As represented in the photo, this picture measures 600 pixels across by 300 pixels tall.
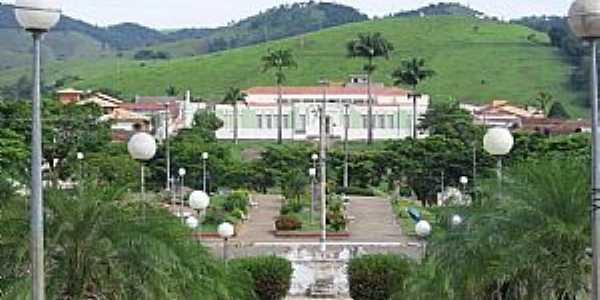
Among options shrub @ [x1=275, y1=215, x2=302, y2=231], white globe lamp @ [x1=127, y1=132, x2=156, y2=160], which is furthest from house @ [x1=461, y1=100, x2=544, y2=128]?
white globe lamp @ [x1=127, y1=132, x2=156, y2=160]

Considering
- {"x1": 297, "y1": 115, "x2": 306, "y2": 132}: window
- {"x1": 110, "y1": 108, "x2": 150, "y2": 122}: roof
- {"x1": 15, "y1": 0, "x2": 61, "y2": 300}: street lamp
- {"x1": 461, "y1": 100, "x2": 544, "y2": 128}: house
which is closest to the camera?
{"x1": 15, "y1": 0, "x2": 61, "y2": 300}: street lamp

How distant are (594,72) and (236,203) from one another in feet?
124

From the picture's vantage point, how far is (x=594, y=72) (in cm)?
667

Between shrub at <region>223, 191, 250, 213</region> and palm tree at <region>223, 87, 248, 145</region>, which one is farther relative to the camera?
palm tree at <region>223, 87, 248, 145</region>

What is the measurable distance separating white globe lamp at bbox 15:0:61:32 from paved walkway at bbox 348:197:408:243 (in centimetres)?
2896

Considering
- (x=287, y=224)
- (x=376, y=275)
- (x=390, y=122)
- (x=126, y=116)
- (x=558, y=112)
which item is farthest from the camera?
(x=558, y=112)

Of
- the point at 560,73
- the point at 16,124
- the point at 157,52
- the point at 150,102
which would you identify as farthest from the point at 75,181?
the point at 157,52

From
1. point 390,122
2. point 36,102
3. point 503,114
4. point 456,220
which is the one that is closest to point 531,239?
point 456,220

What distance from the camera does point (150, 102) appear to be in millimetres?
99312

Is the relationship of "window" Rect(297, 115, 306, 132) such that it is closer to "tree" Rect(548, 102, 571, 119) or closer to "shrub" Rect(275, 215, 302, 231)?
"tree" Rect(548, 102, 571, 119)

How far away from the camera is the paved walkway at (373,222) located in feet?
123

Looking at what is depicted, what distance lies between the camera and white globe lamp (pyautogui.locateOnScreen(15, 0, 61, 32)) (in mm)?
7344

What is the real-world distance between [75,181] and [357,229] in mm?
28126

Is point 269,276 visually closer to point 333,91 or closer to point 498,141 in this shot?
point 498,141
